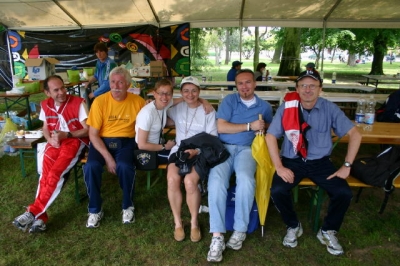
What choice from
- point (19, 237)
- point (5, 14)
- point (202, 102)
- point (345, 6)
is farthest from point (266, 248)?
point (5, 14)

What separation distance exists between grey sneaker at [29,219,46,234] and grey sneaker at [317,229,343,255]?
6.86ft

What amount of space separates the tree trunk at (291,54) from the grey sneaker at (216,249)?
9977mm

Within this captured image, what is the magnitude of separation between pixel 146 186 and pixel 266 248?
144 centimetres

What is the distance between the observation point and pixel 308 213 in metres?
2.69

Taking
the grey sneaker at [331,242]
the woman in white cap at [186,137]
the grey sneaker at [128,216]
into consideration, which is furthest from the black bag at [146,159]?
the grey sneaker at [331,242]

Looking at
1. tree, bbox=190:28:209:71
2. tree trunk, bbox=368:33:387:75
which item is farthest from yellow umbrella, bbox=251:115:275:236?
tree trunk, bbox=368:33:387:75

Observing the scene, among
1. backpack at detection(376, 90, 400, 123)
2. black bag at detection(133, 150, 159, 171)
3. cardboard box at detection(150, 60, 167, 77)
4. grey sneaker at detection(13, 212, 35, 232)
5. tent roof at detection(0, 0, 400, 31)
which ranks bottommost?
grey sneaker at detection(13, 212, 35, 232)

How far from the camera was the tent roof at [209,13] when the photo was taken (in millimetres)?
6828

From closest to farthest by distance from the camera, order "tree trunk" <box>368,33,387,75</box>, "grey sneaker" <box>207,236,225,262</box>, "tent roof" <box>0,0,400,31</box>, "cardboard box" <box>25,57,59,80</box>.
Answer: "grey sneaker" <box>207,236,225,262</box> → "cardboard box" <box>25,57,59,80</box> → "tent roof" <box>0,0,400,31</box> → "tree trunk" <box>368,33,387,75</box>

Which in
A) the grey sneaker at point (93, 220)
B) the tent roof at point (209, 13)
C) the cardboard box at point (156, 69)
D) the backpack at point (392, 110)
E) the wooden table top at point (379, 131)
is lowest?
the grey sneaker at point (93, 220)

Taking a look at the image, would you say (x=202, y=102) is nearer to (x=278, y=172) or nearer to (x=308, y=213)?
(x=278, y=172)

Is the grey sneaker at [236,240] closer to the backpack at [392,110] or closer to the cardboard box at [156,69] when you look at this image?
the backpack at [392,110]

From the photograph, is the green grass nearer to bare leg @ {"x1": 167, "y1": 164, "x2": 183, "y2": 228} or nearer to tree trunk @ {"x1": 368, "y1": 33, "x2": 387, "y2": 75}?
bare leg @ {"x1": 167, "y1": 164, "x2": 183, "y2": 228}

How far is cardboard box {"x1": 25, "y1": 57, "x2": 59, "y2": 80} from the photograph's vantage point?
221 inches
